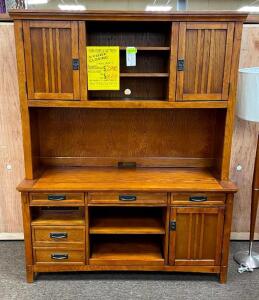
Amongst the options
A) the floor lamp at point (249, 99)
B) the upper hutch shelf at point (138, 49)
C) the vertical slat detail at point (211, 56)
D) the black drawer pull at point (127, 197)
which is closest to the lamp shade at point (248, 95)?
the floor lamp at point (249, 99)

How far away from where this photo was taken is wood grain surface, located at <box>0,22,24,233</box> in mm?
2357

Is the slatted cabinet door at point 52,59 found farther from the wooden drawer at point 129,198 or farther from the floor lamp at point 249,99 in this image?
the floor lamp at point 249,99

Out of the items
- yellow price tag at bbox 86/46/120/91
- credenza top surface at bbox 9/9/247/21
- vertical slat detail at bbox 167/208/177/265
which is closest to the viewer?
credenza top surface at bbox 9/9/247/21

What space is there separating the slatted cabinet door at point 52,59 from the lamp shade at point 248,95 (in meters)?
1.13

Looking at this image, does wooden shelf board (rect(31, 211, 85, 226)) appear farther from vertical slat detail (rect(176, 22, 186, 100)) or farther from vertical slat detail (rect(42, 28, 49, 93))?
vertical slat detail (rect(176, 22, 186, 100))

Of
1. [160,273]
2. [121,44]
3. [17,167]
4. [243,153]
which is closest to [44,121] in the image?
[17,167]

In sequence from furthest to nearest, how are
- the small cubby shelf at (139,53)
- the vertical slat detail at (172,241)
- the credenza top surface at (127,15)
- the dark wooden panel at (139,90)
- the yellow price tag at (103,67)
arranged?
the dark wooden panel at (139,90) < the small cubby shelf at (139,53) < the vertical slat detail at (172,241) < the yellow price tag at (103,67) < the credenza top surface at (127,15)

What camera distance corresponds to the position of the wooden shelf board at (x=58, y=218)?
2113mm

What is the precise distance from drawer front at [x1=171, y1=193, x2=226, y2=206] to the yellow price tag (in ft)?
2.88

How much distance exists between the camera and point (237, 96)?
7.14ft

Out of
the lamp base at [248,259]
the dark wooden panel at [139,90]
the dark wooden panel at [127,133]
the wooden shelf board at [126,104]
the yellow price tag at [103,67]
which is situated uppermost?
the yellow price tag at [103,67]

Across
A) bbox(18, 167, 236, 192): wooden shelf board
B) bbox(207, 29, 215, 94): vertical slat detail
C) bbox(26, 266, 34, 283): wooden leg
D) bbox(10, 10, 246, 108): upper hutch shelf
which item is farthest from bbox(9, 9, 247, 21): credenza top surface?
bbox(26, 266, 34, 283): wooden leg

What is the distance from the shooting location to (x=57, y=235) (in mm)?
2129

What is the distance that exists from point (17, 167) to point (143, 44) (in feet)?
4.82
